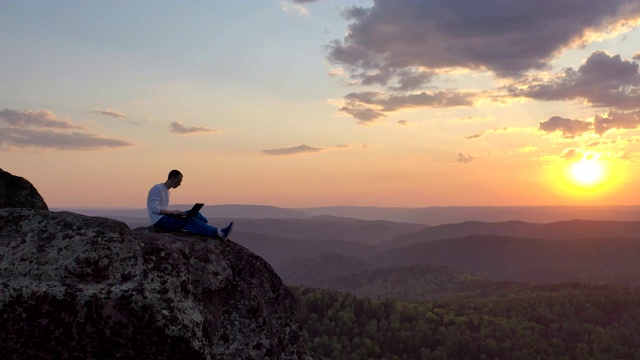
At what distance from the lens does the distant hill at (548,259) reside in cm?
13638

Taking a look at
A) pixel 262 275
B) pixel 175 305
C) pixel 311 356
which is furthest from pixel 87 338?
pixel 311 356

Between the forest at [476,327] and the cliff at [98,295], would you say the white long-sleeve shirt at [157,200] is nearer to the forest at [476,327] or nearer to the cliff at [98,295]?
the cliff at [98,295]

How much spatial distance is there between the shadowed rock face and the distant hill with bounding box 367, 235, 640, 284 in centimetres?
13207

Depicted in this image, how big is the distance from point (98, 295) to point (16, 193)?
8.19 metres

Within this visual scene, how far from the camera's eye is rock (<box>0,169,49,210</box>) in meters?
14.6

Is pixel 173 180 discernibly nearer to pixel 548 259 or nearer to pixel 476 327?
pixel 476 327

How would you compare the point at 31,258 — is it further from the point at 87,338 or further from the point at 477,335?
the point at 477,335

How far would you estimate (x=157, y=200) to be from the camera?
1306 centimetres

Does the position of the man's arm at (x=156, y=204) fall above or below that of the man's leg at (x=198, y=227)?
above

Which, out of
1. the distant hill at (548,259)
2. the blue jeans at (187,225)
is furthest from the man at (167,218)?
the distant hill at (548,259)

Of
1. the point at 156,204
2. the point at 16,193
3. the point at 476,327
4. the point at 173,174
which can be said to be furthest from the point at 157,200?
the point at 476,327

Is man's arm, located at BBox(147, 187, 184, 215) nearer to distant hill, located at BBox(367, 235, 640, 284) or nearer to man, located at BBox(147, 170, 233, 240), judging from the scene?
man, located at BBox(147, 170, 233, 240)

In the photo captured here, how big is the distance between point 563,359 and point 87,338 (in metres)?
57.0

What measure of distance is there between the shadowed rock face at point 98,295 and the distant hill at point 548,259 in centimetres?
13207
